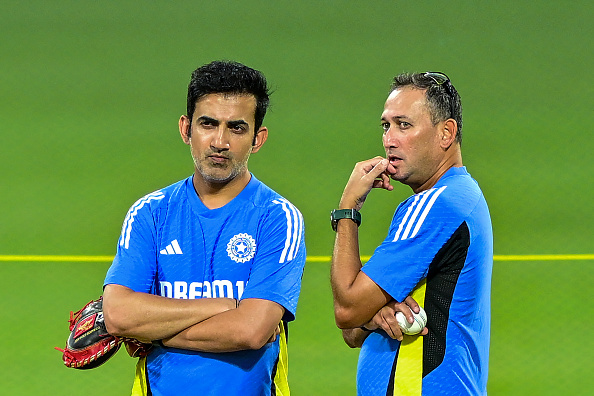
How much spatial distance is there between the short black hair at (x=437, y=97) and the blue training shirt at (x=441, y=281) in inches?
14.6

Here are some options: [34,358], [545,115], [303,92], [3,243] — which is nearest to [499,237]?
[545,115]

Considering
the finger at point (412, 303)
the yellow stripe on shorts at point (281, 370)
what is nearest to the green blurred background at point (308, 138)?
the yellow stripe on shorts at point (281, 370)

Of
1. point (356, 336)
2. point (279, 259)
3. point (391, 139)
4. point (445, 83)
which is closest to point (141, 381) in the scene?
point (279, 259)

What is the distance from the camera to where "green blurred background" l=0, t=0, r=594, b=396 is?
5754 mm

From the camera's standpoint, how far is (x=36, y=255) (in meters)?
6.71

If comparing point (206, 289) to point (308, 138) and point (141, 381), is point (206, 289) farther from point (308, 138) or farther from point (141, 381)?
point (308, 138)

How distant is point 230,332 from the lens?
2.86 m

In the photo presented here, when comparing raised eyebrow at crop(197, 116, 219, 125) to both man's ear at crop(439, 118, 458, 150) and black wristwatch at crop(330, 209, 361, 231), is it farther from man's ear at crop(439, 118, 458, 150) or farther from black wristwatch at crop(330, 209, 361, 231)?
man's ear at crop(439, 118, 458, 150)

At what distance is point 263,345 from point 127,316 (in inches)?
21.0

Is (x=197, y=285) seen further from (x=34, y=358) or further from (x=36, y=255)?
(x=36, y=255)

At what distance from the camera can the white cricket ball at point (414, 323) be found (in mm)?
2727

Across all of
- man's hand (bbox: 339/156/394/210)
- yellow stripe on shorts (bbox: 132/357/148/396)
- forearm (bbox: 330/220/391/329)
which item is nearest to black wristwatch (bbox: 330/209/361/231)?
man's hand (bbox: 339/156/394/210)

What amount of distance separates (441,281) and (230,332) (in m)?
0.81

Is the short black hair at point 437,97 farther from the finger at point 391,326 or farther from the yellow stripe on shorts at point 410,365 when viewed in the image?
the finger at point 391,326
